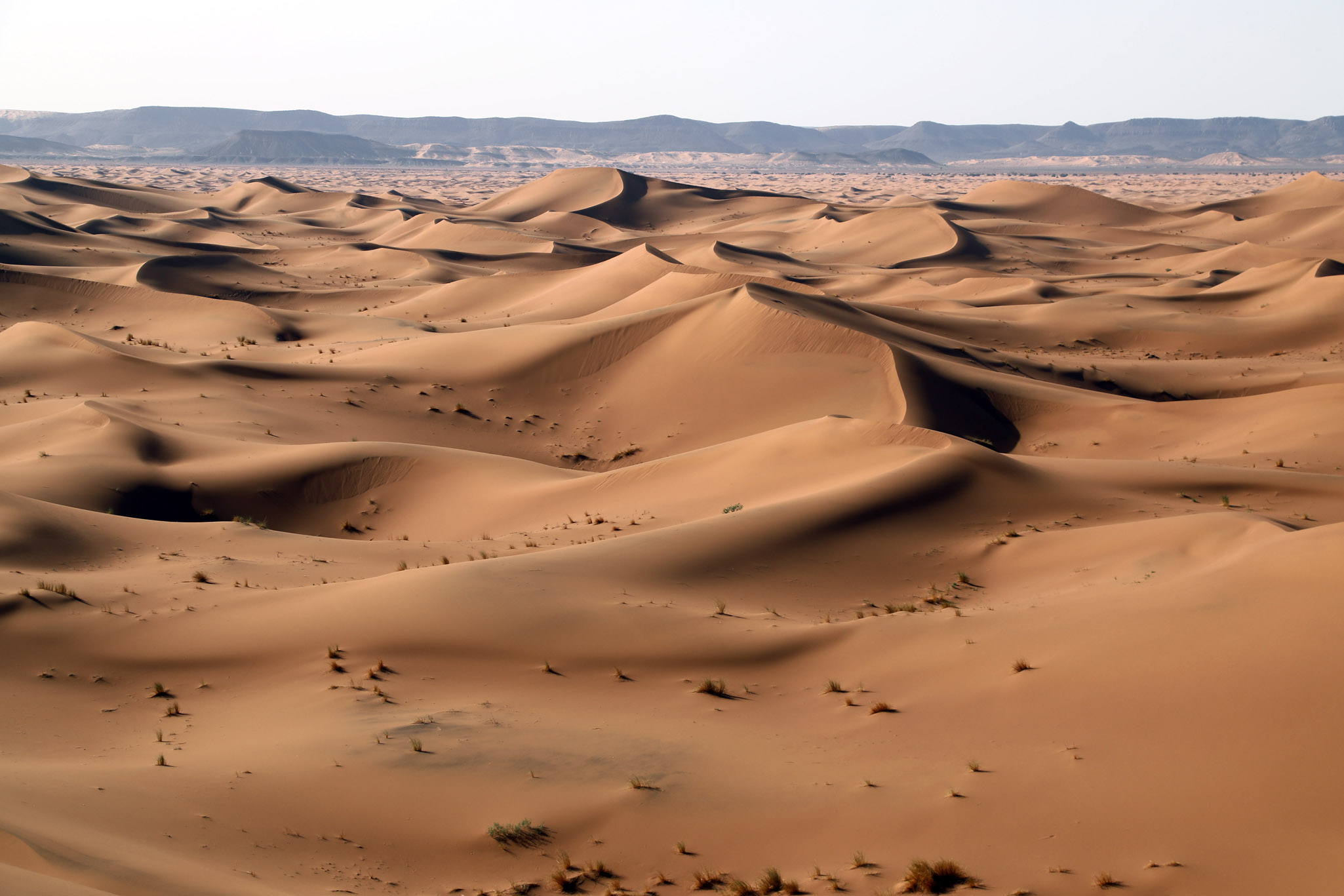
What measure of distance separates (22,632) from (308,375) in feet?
53.1

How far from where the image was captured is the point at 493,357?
26.1 m

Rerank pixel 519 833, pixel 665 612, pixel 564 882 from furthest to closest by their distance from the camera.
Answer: pixel 665 612, pixel 519 833, pixel 564 882

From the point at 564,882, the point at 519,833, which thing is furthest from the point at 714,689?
the point at 564,882

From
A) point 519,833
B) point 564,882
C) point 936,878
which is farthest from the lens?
point 519,833

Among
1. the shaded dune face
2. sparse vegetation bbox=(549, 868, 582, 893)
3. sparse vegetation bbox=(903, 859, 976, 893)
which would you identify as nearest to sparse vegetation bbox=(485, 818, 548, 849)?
the shaded dune face

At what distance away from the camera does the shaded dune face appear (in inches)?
231

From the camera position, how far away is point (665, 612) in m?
9.57

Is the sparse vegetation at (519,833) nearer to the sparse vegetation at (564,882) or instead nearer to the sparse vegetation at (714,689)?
the sparse vegetation at (564,882)

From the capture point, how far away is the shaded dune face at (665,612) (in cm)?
586

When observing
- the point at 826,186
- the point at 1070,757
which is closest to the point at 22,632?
the point at 1070,757

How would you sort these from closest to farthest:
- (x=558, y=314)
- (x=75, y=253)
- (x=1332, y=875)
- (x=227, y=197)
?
(x=1332, y=875), (x=558, y=314), (x=75, y=253), (x=227, y=197)

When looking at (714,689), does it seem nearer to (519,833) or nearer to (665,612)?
(665,612)

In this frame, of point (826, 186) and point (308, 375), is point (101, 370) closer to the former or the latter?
point (308, 375)

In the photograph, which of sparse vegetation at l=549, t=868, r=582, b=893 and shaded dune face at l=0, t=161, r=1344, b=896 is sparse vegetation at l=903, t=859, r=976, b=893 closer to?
shaded dune face at l=0, t=161, r=1344, b=896
